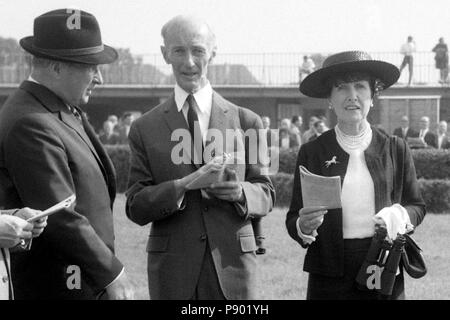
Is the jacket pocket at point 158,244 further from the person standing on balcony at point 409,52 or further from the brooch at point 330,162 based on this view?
the person standing on balcony at point 409,52

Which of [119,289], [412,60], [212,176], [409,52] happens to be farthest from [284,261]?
[412,60]

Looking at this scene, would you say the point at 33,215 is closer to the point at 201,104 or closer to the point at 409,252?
the point at 201,104

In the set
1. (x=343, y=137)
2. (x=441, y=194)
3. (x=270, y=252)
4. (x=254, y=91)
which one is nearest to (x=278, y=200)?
(x=441, y=194)

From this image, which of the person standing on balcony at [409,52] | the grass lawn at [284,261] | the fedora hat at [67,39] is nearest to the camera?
the fedora hat at [67,39]

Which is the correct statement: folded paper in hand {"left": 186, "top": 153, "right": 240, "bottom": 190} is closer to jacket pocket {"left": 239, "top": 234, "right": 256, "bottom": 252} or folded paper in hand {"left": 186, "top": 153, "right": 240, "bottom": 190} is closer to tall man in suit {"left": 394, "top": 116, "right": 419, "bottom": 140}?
jacket pocket {"left": 239, "top": 234, "right": 256, "bottom": 252}

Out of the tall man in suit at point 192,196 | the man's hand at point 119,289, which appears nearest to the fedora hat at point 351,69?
the tall man in suit at point 192,196

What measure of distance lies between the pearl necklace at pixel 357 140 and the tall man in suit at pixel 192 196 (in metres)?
0.44

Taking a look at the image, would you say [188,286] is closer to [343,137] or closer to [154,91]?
[343,137]

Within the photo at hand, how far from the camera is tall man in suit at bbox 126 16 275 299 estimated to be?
430cm

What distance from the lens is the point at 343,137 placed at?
4500 mm

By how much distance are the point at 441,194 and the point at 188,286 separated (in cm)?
1164

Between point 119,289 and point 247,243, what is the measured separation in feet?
2.91

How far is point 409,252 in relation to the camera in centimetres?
434

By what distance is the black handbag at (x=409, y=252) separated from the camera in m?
4.29
